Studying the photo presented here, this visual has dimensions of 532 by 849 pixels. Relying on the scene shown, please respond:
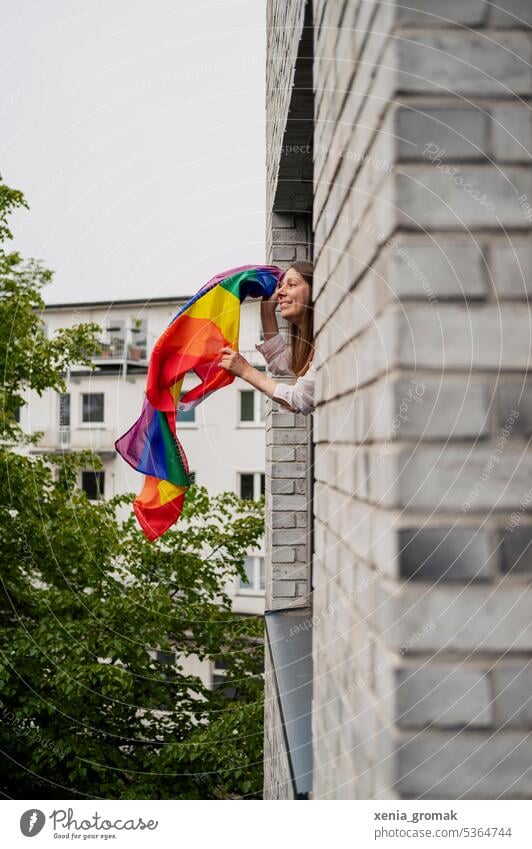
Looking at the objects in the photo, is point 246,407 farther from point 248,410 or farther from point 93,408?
point 93,408

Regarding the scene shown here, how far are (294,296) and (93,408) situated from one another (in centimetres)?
1662

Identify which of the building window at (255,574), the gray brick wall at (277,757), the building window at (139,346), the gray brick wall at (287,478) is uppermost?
the building window at (139,346)

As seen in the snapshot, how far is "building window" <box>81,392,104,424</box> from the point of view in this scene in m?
18.2

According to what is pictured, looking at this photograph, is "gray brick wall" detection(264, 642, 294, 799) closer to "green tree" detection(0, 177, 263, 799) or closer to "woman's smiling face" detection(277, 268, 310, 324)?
"woman's smiling face" detection(277, 268, 310, 324)

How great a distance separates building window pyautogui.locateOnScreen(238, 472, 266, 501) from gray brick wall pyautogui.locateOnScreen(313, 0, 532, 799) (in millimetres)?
15527

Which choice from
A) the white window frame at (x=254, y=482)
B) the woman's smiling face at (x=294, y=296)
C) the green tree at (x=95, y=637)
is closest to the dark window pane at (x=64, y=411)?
the white window frame at (x=254, y=482)

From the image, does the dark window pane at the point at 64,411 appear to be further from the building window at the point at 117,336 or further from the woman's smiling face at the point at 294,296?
the woman's smiling face at the point at 294,296

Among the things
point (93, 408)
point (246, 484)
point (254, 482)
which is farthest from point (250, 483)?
point (93, 408)

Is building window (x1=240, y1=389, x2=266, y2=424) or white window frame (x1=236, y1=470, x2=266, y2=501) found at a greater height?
building window (x1=240, y1=389, x2=266, y2=424)

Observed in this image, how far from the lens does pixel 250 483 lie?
18125 mm

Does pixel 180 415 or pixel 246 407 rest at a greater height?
pixel 246 407

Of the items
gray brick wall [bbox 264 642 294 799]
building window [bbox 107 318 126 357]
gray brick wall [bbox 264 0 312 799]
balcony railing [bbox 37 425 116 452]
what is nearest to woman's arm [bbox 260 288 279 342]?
gray brick wall [bbox 264 0 312 799]

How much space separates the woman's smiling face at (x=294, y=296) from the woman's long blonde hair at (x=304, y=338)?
0.08 ft

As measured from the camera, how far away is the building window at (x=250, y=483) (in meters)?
17.0
